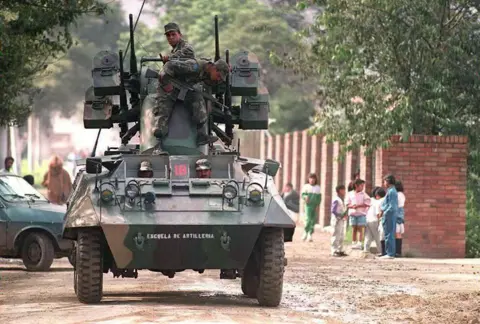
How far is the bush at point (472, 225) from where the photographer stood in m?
30.6

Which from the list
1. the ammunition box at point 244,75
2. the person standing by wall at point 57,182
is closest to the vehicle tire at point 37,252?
the ammunition box at point 244,75

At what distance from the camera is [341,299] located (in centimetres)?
1841

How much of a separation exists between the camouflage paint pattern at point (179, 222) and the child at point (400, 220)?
38.7ft

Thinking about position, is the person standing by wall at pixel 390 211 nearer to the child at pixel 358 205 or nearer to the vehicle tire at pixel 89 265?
the child at pixel 358 205

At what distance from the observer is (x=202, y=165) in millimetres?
A: 17422

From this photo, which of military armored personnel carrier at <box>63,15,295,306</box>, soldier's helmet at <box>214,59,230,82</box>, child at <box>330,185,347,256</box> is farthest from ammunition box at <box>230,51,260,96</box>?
child at <box>330,185,347,256</box>

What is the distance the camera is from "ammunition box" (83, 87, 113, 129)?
19562 mm

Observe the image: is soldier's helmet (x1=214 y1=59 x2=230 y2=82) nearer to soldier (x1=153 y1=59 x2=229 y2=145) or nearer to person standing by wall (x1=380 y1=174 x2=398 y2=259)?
soldier (x1=153 y1=59 x2=229 y2=145)

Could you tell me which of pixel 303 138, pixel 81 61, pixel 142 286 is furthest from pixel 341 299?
pixel 81 61

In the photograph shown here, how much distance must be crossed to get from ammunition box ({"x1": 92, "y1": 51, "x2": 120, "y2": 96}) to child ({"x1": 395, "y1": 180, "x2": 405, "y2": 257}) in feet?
34.4

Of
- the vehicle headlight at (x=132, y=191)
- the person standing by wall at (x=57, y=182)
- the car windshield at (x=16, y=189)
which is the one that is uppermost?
the person standing by wall at (x=57, y=182)

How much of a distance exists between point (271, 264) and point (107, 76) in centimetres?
348

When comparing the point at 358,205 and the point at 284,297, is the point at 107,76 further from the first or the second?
the point at 358,205

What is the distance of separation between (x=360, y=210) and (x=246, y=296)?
462 inches
